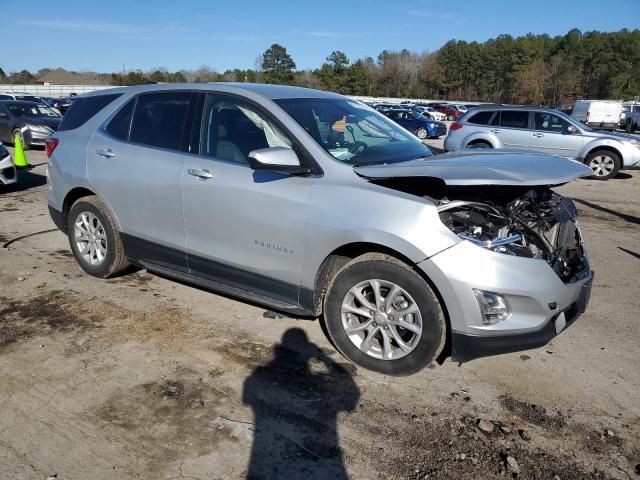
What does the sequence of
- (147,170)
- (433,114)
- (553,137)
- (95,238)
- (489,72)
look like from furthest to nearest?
(489,72) < (433,114) < (553,137) < (95,238) < (147,170)

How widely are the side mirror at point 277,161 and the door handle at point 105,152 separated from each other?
1.79 metres

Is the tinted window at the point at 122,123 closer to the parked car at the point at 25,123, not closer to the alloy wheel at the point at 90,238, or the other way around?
the alloy wheel at the point at 90,238

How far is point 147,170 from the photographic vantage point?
4320 millimetres

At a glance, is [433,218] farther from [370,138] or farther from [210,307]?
[210,307]

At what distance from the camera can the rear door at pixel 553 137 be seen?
43.0ft

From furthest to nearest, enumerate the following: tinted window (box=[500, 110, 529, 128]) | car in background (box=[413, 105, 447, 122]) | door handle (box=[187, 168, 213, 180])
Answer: car in background (box=[413, 105, 447, 122]) → tinted window (box=[500, 110, 529, 128]) → door handle (box=[187, 168, 213, 180])

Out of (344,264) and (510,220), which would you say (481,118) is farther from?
(344,264)

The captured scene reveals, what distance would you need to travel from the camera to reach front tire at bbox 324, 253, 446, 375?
10.5ft

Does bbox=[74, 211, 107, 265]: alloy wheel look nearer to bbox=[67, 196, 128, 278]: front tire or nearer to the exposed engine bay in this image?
bbox=[67, 196, 128, 278]: front tire

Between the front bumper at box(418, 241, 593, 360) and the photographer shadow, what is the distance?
80 centimetres

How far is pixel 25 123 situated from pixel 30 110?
115 centimetres

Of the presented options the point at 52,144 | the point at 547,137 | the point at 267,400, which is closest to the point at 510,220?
the point at 267,400

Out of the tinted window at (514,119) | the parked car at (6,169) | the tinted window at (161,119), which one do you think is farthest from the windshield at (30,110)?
the tinted window at (161,119)

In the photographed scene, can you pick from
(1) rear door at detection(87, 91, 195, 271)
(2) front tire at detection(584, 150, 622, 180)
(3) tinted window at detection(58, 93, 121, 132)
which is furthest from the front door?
(2) front tire at detection(584, 150, 622, 180)
